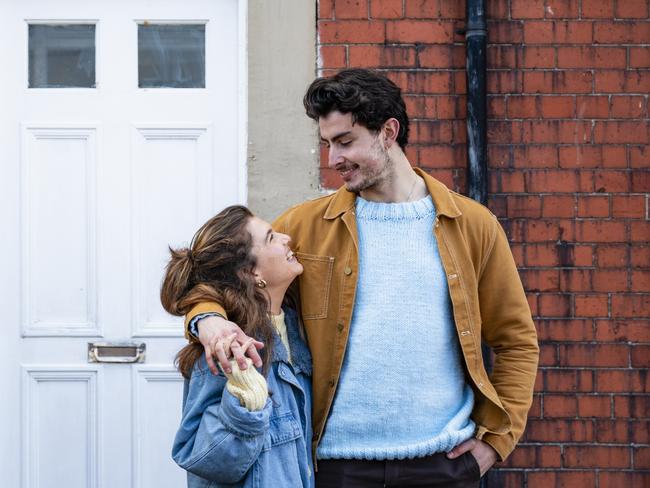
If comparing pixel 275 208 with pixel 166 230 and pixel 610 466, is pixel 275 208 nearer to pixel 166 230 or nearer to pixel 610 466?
pixel 166 230

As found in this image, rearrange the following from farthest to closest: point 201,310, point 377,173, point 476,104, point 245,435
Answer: point 476,104
point 377,173
point 201,310
point 245,435

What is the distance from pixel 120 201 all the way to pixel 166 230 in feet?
0.84

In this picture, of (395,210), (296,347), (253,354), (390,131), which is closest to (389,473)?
(296,347)

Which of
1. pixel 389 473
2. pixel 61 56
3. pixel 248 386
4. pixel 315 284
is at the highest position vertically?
pixel 61 56

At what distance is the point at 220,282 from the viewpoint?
292cm

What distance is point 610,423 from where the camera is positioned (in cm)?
451

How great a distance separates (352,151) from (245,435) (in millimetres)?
971

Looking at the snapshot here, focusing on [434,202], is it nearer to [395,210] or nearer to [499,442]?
[395,210]

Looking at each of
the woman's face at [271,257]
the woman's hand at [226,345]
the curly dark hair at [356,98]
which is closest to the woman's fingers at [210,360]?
the woman's hand at [226,345]

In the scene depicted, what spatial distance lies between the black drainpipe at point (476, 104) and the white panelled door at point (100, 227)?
1087 mm

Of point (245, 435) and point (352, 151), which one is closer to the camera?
point (245, 435)

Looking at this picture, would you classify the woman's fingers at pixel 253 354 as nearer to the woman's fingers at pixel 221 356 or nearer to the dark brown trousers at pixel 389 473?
the woman's fingers at pixel 221 356

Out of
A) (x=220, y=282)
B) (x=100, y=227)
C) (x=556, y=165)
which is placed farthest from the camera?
A: (x=100, y=227)

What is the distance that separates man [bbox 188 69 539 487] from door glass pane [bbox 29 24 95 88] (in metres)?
1.85
